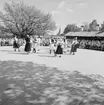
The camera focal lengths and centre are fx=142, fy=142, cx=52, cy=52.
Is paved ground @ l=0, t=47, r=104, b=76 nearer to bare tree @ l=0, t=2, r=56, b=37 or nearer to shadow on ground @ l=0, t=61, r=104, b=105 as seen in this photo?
shadow on ground @ l=0, t=61, r=104, b=105

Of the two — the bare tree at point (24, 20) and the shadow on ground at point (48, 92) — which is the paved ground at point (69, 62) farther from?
the bare tree at point (24, 20)

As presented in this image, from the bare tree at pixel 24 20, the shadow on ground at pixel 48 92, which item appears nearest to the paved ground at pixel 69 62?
the shadow on ground at pixel 48 92

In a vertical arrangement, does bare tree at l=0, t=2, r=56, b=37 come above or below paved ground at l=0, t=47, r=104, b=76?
above

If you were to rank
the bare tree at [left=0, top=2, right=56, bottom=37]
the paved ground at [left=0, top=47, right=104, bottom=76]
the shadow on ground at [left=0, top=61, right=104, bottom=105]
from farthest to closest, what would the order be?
the bare tree at [left=0, top=2, right=56, bottom=37]
the paved ground at [left=0, top=47, right=104, bottom=76]
the shadow on ground at [left=0, top=61, right=104, bottom=105]

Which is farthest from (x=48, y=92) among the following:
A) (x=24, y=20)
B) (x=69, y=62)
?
(x=24, y=20)

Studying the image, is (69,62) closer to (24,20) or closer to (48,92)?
(48,92)

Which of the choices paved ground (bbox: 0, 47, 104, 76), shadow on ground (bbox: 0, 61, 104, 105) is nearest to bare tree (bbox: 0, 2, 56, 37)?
paved ground (bbox: 0, 47, 104, 76)

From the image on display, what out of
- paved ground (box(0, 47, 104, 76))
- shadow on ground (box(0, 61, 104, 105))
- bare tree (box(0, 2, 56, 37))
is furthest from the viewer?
bare tree (box(0, 2, 56, 37))

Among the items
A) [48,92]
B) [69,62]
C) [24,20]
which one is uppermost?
[24,20]

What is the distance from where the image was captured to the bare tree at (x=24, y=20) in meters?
39.8

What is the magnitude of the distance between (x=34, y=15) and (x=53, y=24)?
6350mm

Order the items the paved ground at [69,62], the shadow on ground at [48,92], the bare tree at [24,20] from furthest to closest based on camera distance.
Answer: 1. the bare tree at [24,20]
2. the paved ground at [69,62]
3. the shadow on ground at [48,92]

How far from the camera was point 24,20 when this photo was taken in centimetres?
4016

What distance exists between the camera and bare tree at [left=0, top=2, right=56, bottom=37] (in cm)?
3978
